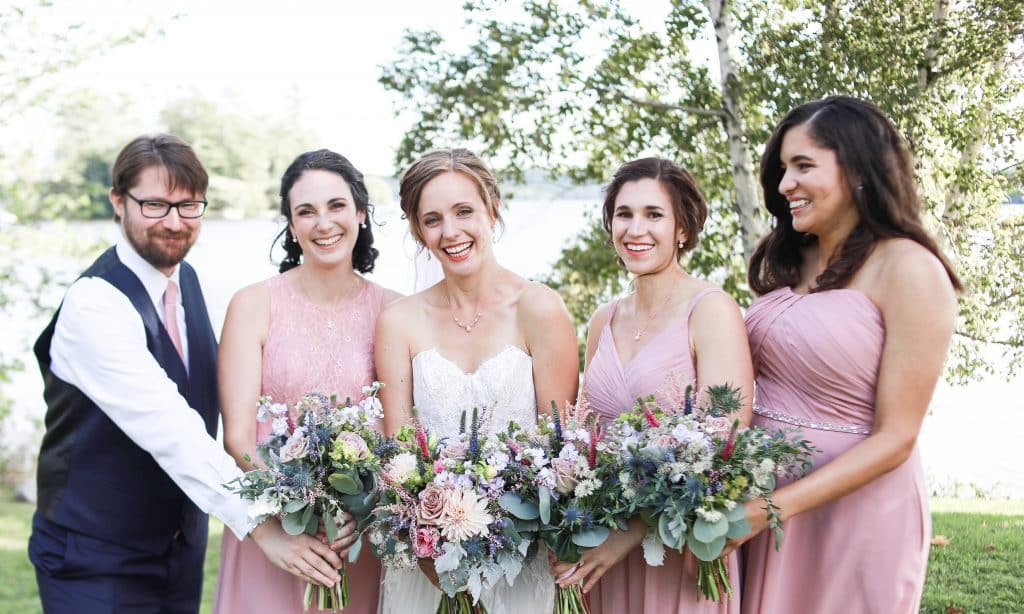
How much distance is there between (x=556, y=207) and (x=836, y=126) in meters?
6.20

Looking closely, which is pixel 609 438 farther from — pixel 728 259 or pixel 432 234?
pixel 728 259

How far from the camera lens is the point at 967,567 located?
6629 millimetres

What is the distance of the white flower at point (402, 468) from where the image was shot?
123 inches

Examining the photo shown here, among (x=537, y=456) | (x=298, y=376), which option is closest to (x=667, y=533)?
(x=537, y=456)

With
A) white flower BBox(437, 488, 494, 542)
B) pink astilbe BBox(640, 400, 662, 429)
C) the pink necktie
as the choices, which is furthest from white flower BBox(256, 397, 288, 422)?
pink astilbe BBox(640, 400, 662, 429)

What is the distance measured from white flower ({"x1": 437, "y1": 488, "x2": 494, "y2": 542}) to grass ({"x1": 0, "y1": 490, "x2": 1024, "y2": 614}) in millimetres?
4462

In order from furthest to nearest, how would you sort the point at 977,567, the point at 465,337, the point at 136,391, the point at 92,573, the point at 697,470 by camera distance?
the point at 977,567, the point at 465,337, the point at 92,573, the point at 136,391, the point at 697,470

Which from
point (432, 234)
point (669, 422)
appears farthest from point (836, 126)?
point (432, 234)

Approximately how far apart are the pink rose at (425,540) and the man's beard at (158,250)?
173 cm

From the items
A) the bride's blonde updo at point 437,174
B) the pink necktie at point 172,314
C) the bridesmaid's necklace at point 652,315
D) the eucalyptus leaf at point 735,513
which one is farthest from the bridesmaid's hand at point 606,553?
the pink necktie at point 172,314

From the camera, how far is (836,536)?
3543 mm

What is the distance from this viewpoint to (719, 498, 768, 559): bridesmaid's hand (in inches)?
126

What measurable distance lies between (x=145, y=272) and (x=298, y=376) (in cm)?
78

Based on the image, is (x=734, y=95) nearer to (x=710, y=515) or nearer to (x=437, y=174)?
(x=437, y=174)
